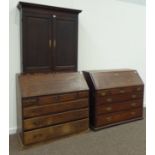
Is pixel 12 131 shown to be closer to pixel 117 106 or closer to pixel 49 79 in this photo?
pixel 49 79

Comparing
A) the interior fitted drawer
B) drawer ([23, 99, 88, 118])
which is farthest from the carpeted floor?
the interior fitted drawer

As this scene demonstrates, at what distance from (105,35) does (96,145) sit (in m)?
2.12

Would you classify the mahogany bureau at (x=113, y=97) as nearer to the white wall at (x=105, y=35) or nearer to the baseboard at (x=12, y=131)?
the white wall at (x=105, y=35)

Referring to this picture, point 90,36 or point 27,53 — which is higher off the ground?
point 90,36

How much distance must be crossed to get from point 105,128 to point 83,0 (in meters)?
2.31

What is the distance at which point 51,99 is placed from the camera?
2.64 m

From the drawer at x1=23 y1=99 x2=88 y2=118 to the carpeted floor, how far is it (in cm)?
45

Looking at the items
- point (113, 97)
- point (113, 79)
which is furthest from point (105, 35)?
point (113, 97)

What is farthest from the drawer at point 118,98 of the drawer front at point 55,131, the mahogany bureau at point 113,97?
the drawer front at point 55,131

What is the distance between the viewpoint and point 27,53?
2744 millimetres
